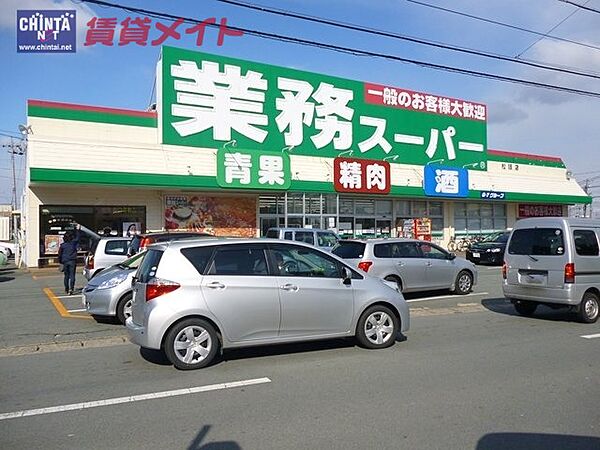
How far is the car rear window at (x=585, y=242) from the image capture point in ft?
31.0

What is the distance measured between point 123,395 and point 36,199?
18.5 meters

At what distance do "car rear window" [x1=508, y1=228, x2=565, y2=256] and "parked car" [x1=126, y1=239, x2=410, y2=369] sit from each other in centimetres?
359

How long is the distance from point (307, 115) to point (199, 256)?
20735 millimetres

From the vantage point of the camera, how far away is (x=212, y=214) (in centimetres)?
2477

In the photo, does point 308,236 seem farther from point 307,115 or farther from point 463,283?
point 307,115

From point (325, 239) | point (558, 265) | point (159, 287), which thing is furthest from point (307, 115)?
point (159, 287)

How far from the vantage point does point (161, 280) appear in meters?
6.57

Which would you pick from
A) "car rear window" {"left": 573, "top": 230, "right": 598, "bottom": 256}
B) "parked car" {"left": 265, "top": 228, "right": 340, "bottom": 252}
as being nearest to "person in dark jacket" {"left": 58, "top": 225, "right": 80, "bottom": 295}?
"parked car" {"left": 265, "top": 228, "right": 340, "bottom": 252}

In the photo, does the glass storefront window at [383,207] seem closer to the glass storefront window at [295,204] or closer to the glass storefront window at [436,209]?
the glass storefront window at [436,209]

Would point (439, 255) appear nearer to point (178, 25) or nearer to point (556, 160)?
point (178, 25)

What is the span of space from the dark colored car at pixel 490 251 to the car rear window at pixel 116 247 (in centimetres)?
1551

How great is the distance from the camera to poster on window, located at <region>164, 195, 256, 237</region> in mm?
24078

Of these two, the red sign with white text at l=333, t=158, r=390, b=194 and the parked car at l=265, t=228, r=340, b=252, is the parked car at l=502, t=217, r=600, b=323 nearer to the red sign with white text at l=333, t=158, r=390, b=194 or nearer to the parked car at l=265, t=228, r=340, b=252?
the parked car at l=265, t=228, r=340, b=252

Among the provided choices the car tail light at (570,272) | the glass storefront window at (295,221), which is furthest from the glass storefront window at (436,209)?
the car tail light at (570,272)
